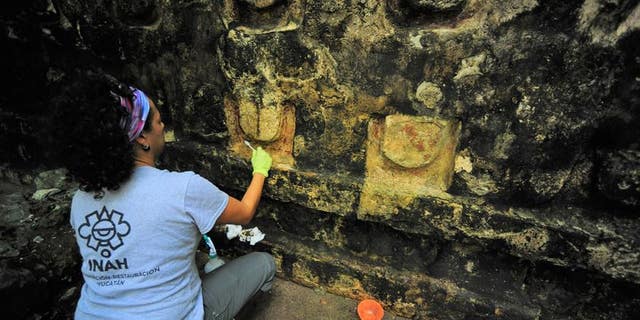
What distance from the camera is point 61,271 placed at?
5.98ft

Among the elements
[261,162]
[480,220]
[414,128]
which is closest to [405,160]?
[414,128]

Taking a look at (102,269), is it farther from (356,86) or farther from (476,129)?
(476,129)

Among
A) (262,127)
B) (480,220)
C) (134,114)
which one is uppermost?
(134,114)

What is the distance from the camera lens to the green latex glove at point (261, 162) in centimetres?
176

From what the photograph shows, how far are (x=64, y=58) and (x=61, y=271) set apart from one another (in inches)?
48.8

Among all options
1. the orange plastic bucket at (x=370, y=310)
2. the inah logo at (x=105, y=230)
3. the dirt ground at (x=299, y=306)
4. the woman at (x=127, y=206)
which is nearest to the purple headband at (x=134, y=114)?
the woman at (x=127, y=206)

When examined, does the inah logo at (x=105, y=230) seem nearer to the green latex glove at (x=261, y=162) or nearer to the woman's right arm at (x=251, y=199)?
the woman's right arm at (x=251, y=199)

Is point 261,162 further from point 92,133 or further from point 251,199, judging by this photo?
point 92,133

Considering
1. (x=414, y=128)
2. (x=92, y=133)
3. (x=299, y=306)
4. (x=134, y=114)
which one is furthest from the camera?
(x=299, y=306)

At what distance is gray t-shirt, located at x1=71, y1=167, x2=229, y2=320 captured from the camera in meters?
1.21

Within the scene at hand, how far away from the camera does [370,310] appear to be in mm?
1873

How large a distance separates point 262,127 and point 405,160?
0.70 metres

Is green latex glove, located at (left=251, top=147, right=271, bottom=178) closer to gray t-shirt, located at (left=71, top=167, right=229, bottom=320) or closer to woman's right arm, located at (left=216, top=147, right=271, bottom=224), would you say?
woman's right arm, located at (left=216, top=147, right=271, bottom=224)

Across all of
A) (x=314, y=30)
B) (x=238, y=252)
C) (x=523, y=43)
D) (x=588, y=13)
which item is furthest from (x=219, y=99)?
(x=588, y=13)
